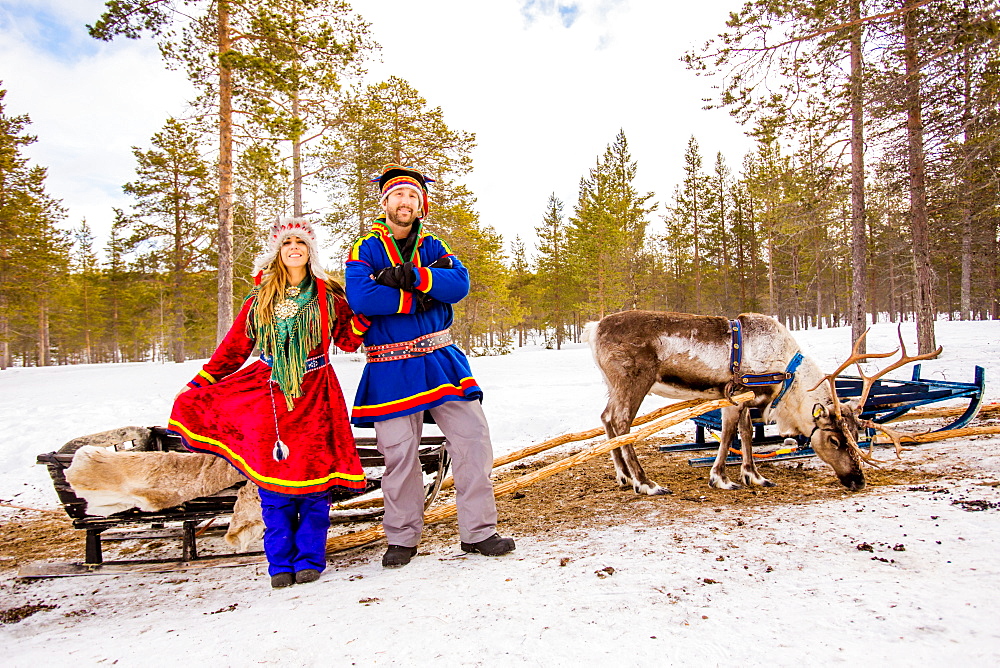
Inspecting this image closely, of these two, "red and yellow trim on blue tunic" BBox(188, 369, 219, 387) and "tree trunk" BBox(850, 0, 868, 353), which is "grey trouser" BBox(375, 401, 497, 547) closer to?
"red and yellow trim on blue tunic" BBox(188, 369, 219, 387)

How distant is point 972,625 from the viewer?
1864mm

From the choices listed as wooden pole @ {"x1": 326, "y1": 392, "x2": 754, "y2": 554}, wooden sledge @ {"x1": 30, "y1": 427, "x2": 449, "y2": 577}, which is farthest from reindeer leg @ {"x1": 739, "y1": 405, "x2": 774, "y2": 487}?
wooden sledge @ {"x1": 30, "y1": 427, "x2": 449, "y2": 577}

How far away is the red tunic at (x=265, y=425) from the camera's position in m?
3.05

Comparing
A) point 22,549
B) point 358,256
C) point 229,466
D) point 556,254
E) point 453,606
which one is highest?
point 556,254

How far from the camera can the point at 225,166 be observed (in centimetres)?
1174

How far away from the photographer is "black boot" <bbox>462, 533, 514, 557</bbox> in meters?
3.09

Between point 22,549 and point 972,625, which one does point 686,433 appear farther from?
point 22,549

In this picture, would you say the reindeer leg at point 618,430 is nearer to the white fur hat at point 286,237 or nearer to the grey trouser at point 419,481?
the grey trouser at point 419,481

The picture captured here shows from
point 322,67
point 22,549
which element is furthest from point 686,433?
point 322,67

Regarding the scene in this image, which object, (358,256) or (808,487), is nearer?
(358,256)

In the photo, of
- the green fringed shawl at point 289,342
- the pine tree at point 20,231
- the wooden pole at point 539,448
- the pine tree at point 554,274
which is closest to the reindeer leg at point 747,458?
the wooden pole at point 539,448

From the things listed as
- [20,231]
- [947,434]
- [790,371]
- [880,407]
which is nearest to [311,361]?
[790,371]

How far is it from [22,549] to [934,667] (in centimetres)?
582

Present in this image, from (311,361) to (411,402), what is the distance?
0.76 m
